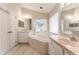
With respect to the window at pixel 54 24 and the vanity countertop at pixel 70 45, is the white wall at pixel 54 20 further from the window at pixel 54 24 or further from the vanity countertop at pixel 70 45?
the vanity countertop at pixel 70 45

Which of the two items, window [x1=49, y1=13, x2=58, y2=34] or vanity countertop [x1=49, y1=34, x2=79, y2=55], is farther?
window [x1=49, y1=13, x2=58, y2=34]

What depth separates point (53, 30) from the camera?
3383 millimetres

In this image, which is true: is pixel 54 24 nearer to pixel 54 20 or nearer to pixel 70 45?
pixel 54 20

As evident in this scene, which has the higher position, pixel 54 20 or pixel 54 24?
pixel 54 20

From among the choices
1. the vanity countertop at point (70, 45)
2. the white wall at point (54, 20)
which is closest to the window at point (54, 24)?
the white wall at point (54, 20)

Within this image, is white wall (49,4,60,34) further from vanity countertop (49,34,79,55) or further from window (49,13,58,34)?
vanity countertop (49,34,79,55)

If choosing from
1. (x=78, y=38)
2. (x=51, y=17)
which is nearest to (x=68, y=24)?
(x=78, y=38)

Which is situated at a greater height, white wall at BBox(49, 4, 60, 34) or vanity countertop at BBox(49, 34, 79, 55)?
white wall at BBox(49, 4, 60, 34)

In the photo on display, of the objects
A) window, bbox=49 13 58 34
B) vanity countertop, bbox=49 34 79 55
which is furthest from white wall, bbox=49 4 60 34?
vanity countertop, bbox=49 34 79 55

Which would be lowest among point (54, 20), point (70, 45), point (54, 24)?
point (70, 45)

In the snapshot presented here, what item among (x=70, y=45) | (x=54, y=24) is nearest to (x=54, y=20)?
(x=54, y=24)

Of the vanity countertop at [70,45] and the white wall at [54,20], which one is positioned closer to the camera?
the vanity countertop at [70,45]
